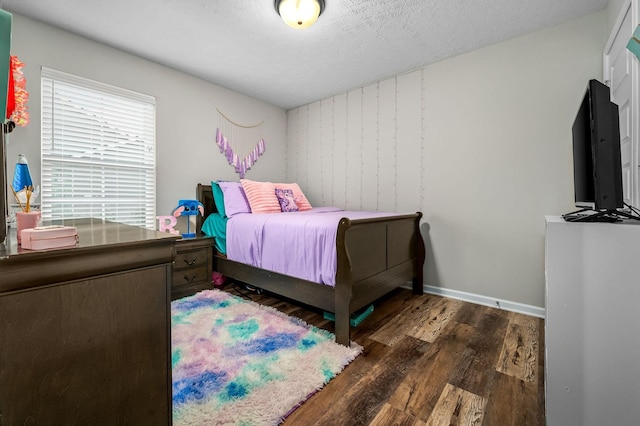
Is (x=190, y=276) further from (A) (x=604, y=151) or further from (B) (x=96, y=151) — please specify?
(A) (x=604, y=151)

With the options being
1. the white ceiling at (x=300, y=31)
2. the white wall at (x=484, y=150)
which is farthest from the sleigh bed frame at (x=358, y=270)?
the white ceiling at (x=300, y=31)

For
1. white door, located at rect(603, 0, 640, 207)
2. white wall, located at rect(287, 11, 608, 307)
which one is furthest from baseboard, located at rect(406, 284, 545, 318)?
white door, located at rect(603, 0, 640, 207)

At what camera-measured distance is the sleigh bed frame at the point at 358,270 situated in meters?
1.84

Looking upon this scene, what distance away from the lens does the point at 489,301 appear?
257 centimetres

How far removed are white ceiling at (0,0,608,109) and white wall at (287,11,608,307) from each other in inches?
8.0

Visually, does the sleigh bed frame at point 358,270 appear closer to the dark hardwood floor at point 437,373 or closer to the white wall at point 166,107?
the dark hardwood floor at point 437,373

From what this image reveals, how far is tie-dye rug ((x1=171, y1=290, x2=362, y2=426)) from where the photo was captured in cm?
127

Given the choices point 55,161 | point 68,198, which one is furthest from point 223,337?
point 55,161

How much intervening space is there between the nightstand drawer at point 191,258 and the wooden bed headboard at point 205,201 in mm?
Result: 342

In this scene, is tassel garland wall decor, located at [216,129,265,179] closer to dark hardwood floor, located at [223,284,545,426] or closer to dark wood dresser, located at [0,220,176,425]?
dark hardwood floor, located at [223,284,545,426]

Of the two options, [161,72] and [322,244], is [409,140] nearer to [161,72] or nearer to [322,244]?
[322,244]

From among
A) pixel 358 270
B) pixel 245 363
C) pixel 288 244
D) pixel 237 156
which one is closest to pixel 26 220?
pixel 245 363

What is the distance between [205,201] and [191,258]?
0.75m

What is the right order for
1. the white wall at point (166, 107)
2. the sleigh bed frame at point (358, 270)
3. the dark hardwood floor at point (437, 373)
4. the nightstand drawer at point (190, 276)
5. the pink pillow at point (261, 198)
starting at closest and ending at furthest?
Answer: 1. the dark hardwood floor at point (437, 373)
2. the sleigh bed frame at point (358, 270)
3. the white wall at point (166, 107)
4. the nightstand drawer at point (190, 276)
5. the pink pillow at point (261, 198)
